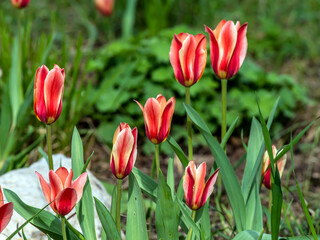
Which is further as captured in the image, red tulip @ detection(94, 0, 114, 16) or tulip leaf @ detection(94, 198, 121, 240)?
red tulip @ detection(94, 0, 114, 16)

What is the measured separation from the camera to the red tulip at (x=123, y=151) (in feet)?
3.74

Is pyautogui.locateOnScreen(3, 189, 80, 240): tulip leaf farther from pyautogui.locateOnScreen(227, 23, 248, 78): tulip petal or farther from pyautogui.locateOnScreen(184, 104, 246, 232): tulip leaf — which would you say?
pyautogui.locateOnScreen(227, 23, 248, 78): tulip petal

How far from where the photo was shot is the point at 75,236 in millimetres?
1322

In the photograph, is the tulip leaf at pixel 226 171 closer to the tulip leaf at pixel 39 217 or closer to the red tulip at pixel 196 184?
the red tulip at pixel 196 184

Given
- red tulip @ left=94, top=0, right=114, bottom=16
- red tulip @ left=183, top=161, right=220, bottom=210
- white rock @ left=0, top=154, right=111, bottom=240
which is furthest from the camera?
red tulip @ left=94, top=0, right=114, bottom=16

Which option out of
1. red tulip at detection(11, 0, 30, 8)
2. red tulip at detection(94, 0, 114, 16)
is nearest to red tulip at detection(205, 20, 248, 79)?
red tulip at detection(11, 0, 30, 8)

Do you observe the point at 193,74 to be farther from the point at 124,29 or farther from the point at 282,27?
the point at 282,27

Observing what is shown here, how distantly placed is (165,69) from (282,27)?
5.89 ft

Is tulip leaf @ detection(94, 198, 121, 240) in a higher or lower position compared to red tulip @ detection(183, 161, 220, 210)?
lower

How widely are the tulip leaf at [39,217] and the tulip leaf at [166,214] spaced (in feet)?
0.79

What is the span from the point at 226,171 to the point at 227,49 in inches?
12.8

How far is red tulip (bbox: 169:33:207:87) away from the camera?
1291 mm

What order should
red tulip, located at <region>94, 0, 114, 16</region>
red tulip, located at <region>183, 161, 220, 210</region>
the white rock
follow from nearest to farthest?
red tulip, located at <region>183, 161, 220, 210</region> → the white rock → red tulip, located at <region>94, 0, 114, 16</region>

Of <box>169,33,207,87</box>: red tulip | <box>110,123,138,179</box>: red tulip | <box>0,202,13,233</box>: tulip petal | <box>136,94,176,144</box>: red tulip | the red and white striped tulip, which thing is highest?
<box>169,33,207,87</box>: red tulip
